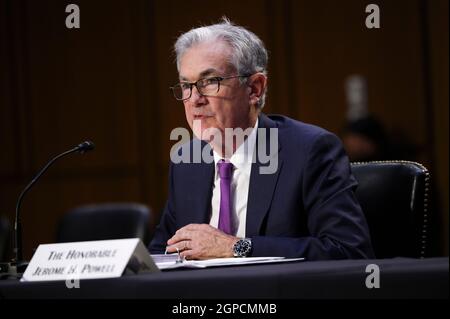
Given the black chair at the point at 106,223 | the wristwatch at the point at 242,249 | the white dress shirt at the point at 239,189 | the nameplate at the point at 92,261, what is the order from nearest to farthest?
the nameplate at the point at 92,261, the wristwatch at the point at 242,249, the white dress shirt at the point at 239,189, the black chair at the point at 106,223

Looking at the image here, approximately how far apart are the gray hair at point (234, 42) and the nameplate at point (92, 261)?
3.47 ft

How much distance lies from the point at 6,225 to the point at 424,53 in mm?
2737

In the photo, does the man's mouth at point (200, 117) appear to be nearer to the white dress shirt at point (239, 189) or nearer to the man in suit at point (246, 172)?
the man in suit at point (246, 172)

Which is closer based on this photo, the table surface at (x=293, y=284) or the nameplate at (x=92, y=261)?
the table surface at (x=293, y=284)

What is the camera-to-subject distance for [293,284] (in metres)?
1.39

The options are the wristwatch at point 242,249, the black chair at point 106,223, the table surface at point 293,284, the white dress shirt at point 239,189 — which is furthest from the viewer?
the black chair at point 106,223

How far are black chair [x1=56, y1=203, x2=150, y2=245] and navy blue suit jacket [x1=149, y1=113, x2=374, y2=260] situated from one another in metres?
0.96

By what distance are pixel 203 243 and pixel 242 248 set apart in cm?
11

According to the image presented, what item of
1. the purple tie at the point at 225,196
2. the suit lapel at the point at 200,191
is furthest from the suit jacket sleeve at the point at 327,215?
the suit lapel at the point at 200,191

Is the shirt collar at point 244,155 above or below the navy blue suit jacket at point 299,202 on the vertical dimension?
above

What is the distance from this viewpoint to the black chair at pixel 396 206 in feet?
7.77

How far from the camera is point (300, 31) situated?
5.18 m
